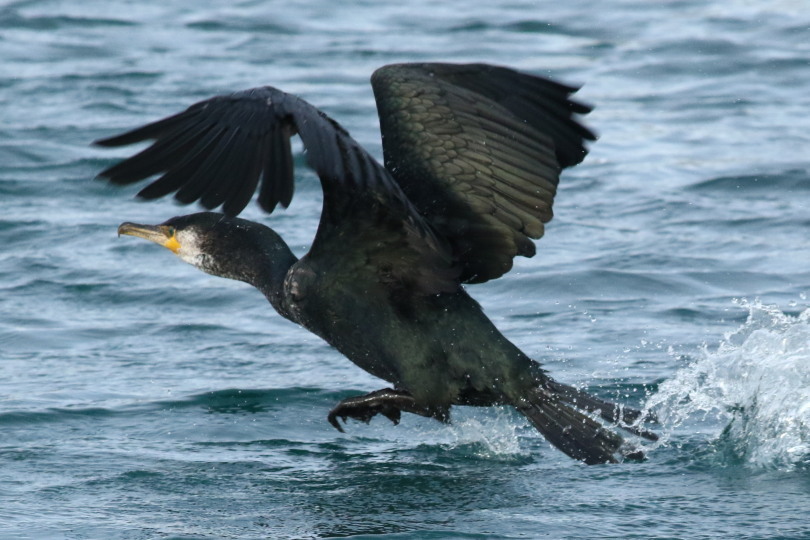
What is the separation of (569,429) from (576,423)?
4cm

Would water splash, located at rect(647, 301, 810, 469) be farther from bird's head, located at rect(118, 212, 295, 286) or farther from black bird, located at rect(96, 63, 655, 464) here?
bird's head, located at rect(118, 212, 295, 286)

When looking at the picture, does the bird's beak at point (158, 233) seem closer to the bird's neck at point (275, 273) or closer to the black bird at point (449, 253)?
the bird's neck at point (275, 273)

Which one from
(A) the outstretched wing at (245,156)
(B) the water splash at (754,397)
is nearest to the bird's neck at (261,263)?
(A) the outstretched wing at (245,156)


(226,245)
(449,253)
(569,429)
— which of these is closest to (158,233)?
(226,245)

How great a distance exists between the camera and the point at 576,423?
501cm

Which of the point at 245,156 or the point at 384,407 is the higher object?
the point at 245,156

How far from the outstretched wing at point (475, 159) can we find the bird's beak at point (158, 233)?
105 cm

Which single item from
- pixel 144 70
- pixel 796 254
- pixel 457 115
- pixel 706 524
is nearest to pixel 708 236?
pixel 796 254

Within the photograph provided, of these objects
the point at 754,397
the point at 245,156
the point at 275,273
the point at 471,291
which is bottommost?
the point at 754,397

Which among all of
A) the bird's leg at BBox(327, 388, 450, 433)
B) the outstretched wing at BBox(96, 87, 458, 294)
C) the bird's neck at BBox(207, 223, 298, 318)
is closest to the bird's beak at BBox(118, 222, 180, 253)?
the bird's neck at BBox(207, 223, 298, 318)

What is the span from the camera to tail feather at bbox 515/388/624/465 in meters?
4.90

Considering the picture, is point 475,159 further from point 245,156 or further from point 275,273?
point 245,156

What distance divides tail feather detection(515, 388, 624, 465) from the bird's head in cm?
105

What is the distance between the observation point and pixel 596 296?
7352mm
